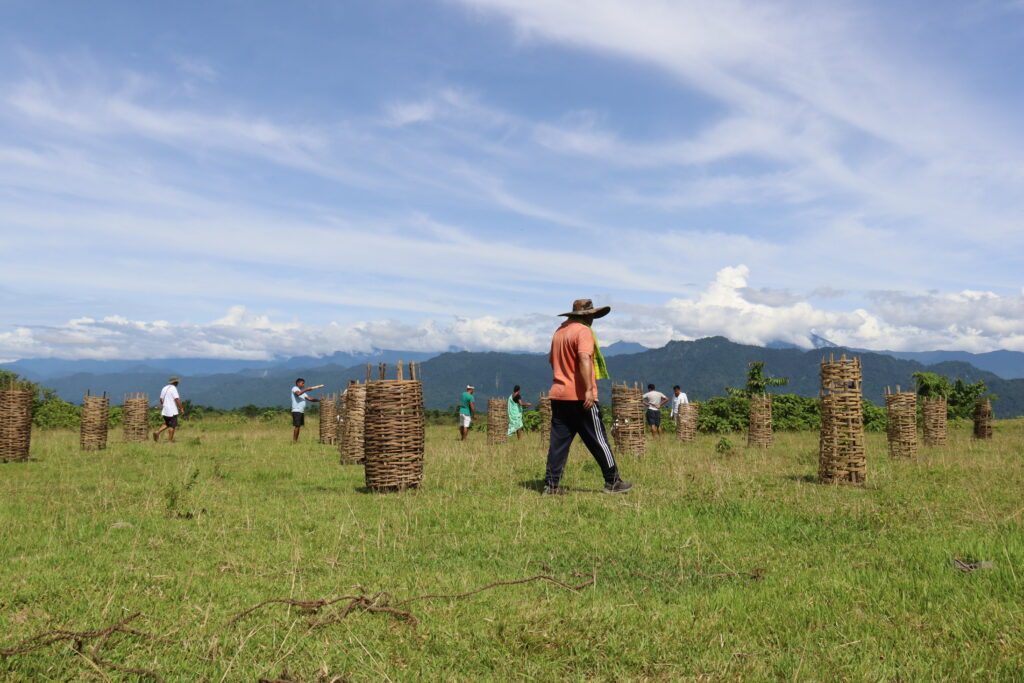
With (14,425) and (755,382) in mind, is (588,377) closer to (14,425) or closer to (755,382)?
(14,425)

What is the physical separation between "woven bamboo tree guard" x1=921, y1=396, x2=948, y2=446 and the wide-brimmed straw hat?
18.6 m

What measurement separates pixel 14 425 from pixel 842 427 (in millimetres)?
18312

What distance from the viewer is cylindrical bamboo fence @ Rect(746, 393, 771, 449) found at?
76.6 ft

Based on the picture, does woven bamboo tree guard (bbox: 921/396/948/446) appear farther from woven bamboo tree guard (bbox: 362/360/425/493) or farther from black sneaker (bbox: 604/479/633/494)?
woven bamboo tree guard (bbox: 362/360/425/493)

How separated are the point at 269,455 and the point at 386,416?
334 inches

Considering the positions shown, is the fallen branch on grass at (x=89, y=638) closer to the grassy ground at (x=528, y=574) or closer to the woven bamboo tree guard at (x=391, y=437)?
the grassy ground at (x=528, y=574)

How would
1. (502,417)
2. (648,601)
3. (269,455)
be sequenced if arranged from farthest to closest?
(502,417)
(269,455)
(648,601)

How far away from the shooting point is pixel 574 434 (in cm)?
972

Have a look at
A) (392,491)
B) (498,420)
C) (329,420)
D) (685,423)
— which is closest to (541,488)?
(392,491)

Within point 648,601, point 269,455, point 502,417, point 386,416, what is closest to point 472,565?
point 648,601

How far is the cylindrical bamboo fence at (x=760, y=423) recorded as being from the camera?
23.4 meters

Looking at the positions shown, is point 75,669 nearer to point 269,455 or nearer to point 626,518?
point 626,518

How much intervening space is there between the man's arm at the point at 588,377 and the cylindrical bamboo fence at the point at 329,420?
48.9ft

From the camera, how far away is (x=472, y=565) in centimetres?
631
